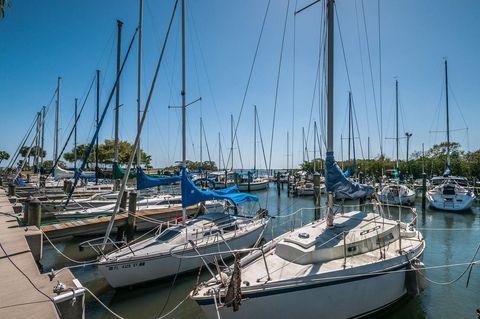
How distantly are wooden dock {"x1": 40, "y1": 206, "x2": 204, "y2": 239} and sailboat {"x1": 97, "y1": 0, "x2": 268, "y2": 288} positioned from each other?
102 inches

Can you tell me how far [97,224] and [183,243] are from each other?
23.2ft

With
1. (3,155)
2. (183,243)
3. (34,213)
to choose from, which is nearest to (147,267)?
(183,243)

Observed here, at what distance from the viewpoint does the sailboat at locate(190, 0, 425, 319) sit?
258 inches

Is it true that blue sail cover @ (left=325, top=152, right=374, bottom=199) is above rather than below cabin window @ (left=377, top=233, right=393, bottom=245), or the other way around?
above

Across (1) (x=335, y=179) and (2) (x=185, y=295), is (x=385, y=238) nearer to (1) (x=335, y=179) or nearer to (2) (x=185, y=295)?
(1) (x=335, y=179)

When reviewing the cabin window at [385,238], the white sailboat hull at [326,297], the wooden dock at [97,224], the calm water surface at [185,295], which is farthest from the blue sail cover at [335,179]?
the wooden dock at [97,224]

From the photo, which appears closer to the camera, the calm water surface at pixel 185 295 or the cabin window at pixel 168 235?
the calm water surface at pixel 185 295

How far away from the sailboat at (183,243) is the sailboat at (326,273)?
155 centimetres

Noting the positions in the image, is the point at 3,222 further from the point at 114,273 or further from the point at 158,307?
the point at 158,307

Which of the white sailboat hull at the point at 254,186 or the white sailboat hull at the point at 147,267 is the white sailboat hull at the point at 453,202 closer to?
the white sailboat hull at the point at 254,186

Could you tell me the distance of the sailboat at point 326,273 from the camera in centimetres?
655

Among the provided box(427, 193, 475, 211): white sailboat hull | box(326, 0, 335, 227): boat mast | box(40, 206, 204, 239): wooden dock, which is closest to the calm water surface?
box(40, 206, 204, 239): wooden dock

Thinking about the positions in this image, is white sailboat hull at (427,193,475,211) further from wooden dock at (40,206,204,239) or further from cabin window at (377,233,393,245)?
wooden dock at (40,206,204,239)

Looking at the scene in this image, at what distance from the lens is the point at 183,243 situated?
10969 mm
